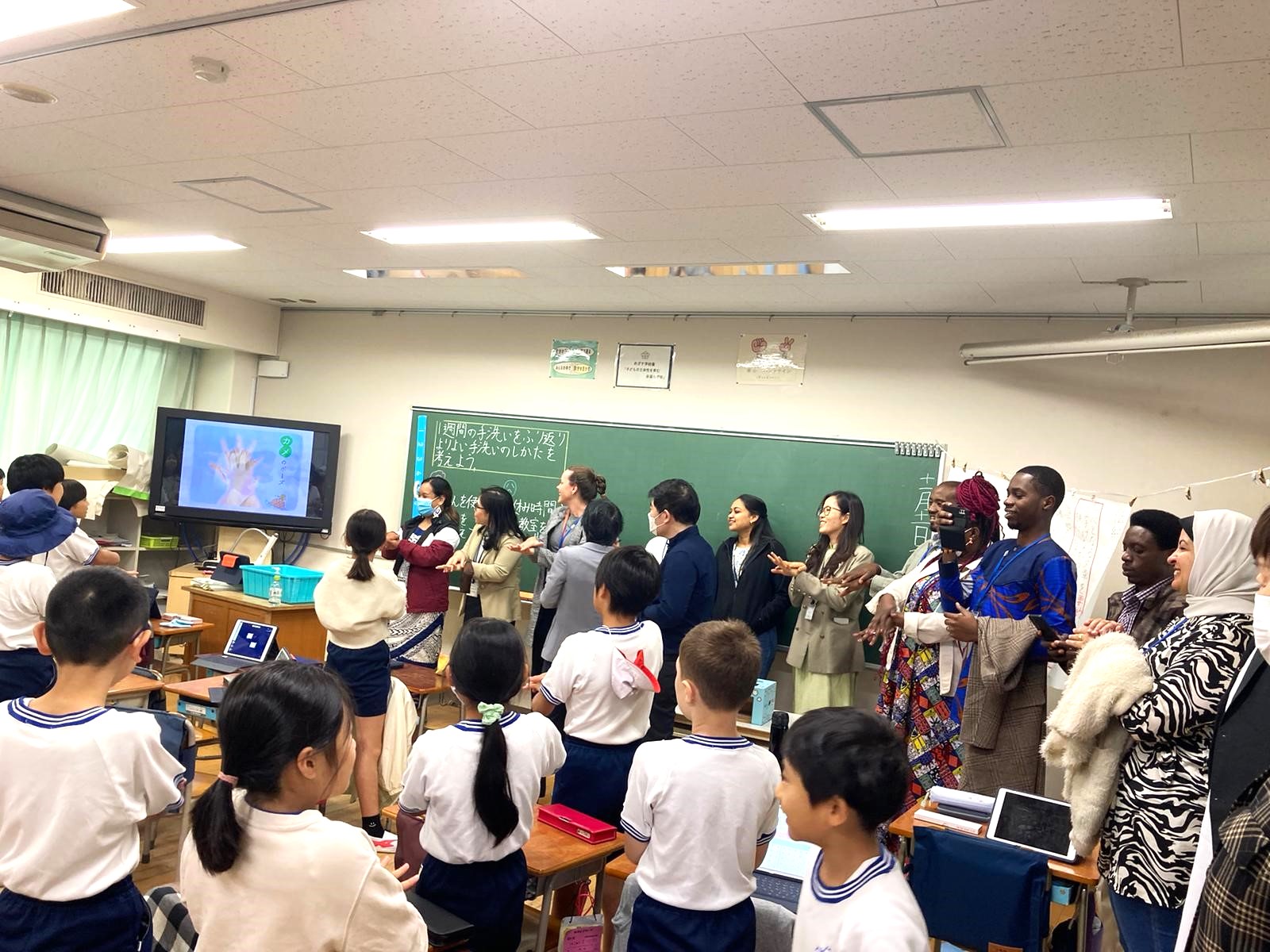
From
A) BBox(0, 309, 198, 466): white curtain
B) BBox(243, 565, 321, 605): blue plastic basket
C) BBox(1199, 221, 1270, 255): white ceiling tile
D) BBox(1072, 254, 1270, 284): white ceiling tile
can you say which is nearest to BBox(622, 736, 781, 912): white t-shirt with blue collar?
BBox(1199, 221, 1270, 255): white ceiling tile

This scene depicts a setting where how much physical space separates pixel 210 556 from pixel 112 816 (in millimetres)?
6336

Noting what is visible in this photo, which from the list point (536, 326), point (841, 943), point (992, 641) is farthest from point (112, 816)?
point (536, 326)

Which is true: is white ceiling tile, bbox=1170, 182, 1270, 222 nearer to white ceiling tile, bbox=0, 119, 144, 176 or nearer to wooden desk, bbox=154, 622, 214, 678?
white ceiling tile, bbox=0, 119, 144, 176

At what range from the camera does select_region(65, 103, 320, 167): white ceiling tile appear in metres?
3.33

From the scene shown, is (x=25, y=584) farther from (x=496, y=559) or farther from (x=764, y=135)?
(x=496, y=559)

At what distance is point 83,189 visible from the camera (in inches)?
181

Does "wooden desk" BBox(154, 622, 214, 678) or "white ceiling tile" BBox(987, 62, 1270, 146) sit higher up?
"white ceiling tile" BBox(987, 62, 1270, 146)

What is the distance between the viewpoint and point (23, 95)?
3.33 metres

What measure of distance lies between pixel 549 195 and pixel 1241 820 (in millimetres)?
3233

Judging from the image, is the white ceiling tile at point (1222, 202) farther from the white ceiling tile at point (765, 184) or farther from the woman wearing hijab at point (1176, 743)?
the woman wearing hijab at point (1176, 743)

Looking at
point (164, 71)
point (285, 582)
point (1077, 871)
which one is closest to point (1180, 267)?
point (1077, 871)

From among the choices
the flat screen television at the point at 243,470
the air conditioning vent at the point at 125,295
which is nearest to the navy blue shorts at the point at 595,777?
the flat screen television at the point at 243,470

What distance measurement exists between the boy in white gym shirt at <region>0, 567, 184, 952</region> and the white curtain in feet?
18.6

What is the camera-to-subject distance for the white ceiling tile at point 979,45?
6.89 ft
